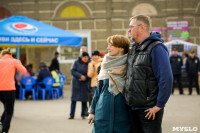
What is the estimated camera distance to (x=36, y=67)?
72.6 ft

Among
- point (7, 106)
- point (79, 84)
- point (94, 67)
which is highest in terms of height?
point (94, 67)

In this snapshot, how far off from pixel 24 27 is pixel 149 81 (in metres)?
9.47

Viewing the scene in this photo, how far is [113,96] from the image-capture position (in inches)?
151

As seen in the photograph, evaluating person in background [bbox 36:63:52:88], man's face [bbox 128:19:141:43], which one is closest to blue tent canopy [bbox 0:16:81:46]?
person in background [bbox 36:63:52:88]

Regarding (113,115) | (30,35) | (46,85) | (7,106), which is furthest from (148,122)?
(46,85)

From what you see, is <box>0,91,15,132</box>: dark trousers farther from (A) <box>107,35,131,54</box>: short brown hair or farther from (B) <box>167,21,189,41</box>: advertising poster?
(B) <box>167,21,189,41</box>: advertising poster

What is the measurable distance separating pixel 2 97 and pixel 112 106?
3.65 m

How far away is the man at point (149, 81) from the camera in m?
3.49

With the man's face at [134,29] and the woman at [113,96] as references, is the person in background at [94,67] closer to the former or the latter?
the woman at [113,96]

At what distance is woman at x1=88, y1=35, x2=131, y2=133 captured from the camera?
382 cm

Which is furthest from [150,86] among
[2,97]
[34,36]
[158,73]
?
[34,36]

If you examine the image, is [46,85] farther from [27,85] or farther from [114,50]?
[114,50]

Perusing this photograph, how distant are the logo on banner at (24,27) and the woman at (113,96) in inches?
340

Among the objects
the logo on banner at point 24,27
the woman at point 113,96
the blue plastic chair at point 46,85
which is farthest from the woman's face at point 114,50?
the blue plastic chair at point 46,85
